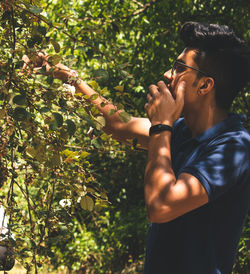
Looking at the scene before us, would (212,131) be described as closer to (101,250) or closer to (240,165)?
(240,165)

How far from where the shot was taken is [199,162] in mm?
1589

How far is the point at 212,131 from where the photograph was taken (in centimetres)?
177

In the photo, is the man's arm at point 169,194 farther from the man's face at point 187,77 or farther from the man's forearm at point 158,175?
the man's face at point 187,77

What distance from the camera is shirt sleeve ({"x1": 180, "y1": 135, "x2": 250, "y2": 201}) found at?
1.54 meters

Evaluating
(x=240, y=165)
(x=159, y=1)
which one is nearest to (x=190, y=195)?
(x=240, y=165)

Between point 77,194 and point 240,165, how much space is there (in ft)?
2.12

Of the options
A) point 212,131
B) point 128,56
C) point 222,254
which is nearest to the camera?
point 222,254

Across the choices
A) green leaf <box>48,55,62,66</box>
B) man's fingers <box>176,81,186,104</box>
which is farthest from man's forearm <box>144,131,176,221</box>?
green leaf <box>48,55,62,66</box>

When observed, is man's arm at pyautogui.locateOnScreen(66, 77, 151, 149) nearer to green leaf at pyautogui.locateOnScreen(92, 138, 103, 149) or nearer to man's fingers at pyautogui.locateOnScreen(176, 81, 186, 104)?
man's fingers at pyautogui.locateOnScreen(176, 81, 186, 104)

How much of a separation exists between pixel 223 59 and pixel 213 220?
2.21 feet

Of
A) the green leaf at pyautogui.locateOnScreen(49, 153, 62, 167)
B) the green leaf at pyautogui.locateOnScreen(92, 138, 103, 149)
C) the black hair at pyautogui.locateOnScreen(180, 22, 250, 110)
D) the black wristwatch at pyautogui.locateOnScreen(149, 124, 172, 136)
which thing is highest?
the black hair at pyautogui.locateOnScreen(180, 22, 250, 110)

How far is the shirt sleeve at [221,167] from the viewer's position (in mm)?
1540

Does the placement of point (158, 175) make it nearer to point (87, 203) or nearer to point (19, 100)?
point (87, 203)

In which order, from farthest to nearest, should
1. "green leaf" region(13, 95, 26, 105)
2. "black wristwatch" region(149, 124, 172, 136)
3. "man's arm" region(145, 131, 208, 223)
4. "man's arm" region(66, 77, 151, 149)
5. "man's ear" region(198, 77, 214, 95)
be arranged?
1. "man's arm" region(66, 77, 151, 149)
2. "man's ear" region(198, 77, 214, 95)
3. "black wristwatch" region(149, 124, 172, 136)
4. "man's arm" region(145, 131, 208, 223)
5. "green leaf" region(13, 95, 26, 105)
